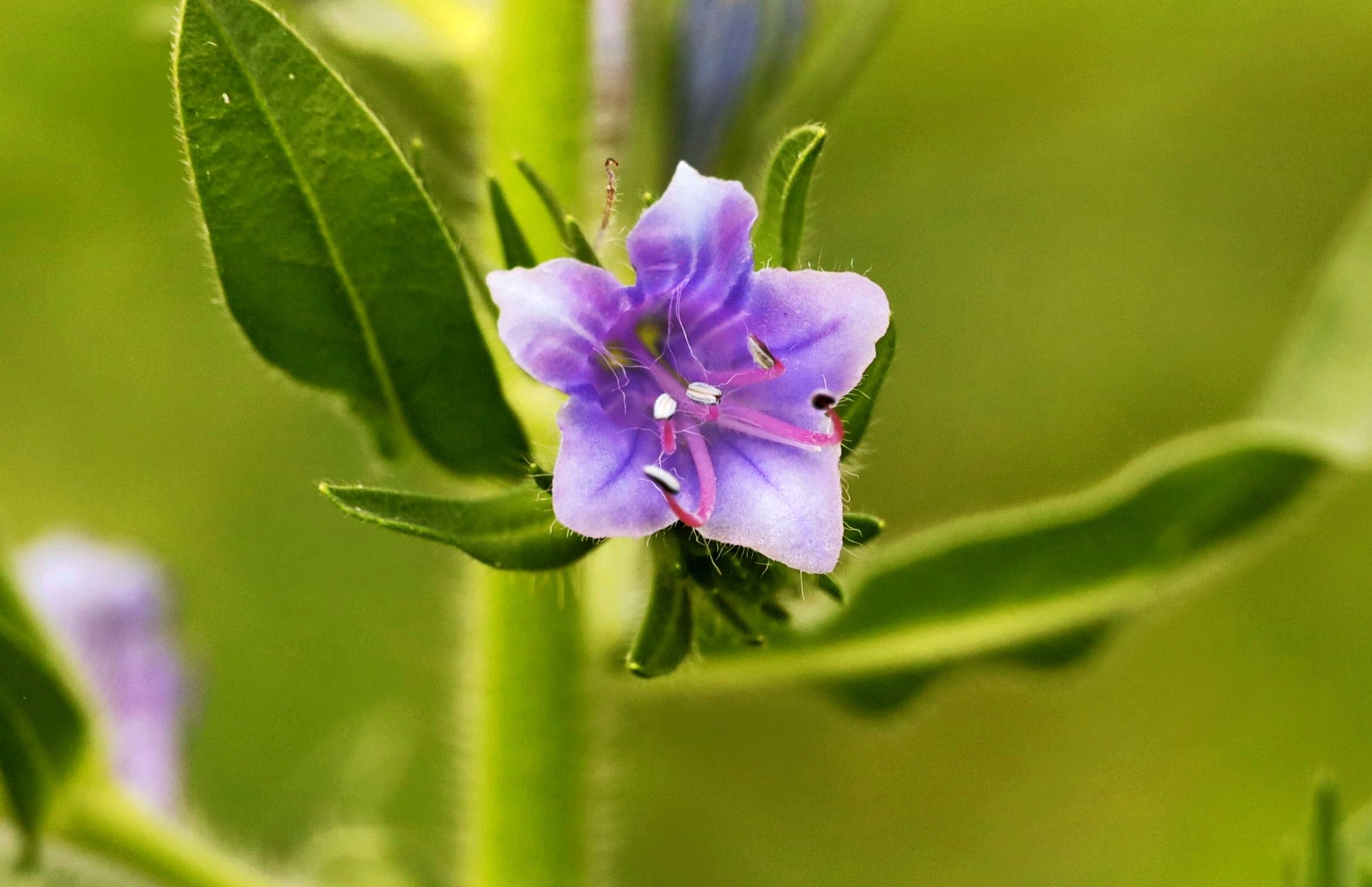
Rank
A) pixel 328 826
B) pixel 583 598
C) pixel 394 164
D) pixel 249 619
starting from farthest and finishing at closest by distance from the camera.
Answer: pixel 249 619 < pixel 328 826 < pixel 583 598 < pixel 394 164

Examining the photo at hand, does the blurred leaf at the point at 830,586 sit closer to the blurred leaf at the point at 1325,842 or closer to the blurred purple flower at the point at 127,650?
the blurred leaf at the point at 1325,842

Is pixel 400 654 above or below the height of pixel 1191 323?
below

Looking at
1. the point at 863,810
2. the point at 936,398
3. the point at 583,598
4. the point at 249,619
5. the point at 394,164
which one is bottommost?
the point at 863,810

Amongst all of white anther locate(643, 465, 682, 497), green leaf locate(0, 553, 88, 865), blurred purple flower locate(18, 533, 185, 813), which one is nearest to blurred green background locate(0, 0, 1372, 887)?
blurred purple flower locate(18, 533, 185, 813)

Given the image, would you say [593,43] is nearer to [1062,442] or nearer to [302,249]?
[302,249]

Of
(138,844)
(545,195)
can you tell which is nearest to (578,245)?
(545,195)

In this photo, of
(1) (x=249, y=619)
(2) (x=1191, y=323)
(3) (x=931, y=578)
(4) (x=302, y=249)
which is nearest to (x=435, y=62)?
(4) (x=302, y=249)

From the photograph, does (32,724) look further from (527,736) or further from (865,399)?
(865,399)

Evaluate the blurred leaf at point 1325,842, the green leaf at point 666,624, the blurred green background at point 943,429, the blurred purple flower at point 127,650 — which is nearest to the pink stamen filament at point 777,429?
the green leaf at point 666,624

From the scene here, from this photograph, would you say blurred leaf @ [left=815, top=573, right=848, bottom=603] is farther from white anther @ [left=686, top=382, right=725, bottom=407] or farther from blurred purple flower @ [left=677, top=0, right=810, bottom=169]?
blurred purple flower @ [left=677, top=0, right=810, bottom=169]
